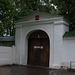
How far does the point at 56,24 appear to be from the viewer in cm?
1167

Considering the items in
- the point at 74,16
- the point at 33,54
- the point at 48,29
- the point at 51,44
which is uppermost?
the point at 74,16

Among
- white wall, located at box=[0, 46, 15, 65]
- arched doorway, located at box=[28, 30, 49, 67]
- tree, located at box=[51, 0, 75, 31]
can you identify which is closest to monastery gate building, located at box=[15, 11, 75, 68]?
arched doorway, located at box=[28, 30, 49, 67]

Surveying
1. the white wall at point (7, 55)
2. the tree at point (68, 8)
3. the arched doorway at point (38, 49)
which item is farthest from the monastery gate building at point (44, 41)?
the tree at point (68, 8)

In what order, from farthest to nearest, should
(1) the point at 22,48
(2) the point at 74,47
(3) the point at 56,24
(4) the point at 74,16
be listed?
(1) the point at 22,48
(4) the point at 74,16
(3) the point at 56,24
(2) the point at 74,47

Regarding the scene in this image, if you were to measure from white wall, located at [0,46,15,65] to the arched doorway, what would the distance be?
1.62 metres

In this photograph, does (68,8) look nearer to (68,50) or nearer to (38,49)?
(68,50)

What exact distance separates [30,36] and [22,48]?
1396 mm

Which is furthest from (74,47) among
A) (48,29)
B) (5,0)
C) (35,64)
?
(5,0)

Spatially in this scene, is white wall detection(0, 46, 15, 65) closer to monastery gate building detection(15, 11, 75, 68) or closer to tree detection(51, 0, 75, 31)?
monastery gate building detection(15, 11, 75, 68)

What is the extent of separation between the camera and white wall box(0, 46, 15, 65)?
12591 millimetres

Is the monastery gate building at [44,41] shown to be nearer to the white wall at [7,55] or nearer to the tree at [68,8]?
the white wall at [7,55]

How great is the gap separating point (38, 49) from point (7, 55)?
2.90 m

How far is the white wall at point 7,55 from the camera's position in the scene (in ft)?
41.3

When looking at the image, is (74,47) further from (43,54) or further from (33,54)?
(33,54)
